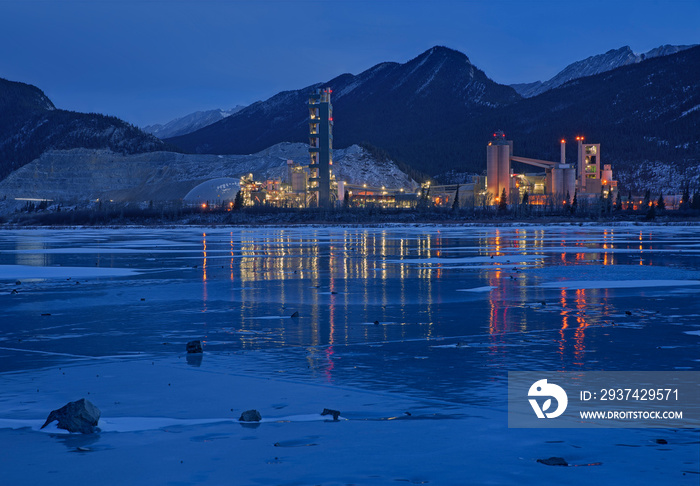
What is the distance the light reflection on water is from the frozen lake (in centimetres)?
8

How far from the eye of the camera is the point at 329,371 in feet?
42.5

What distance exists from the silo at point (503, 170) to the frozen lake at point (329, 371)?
410ft

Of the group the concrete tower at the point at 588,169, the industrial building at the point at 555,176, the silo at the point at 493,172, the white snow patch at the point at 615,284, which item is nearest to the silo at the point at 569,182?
the industrial building at the point at 555,176

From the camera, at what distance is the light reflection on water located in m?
13.5

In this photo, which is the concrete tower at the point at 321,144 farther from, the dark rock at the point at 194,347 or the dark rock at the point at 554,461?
the dark rock at the point at 554,461

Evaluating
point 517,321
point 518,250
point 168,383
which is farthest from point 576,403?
point 518,250

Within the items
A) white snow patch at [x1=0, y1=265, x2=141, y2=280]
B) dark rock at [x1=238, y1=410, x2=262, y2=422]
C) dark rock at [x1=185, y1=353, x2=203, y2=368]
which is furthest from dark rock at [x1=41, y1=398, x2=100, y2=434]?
white snow patch at [x1=0, y1=265, x2=141, y2=280]

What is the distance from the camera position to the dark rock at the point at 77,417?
9.65 meters

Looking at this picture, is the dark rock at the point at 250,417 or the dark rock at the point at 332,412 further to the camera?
the dark rock at the point at 332,412

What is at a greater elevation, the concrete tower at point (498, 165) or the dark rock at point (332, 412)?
the concrete tower at point (498, 165)

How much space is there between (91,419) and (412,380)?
496cm

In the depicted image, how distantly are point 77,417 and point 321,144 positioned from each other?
458 feet

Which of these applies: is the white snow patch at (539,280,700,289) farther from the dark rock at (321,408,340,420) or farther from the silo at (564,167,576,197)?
the silo at (564,167,576,197)

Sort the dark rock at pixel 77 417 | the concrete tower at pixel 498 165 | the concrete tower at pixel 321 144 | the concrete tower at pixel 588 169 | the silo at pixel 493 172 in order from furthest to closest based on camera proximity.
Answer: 1. the concrete tower at pixel 588 169
2. the silo at pixel 493 172
3. the concrete tower at pixel 498 165
4. the concrete tower at pixel 321 144
5. the dark rock at pixel 77 417
